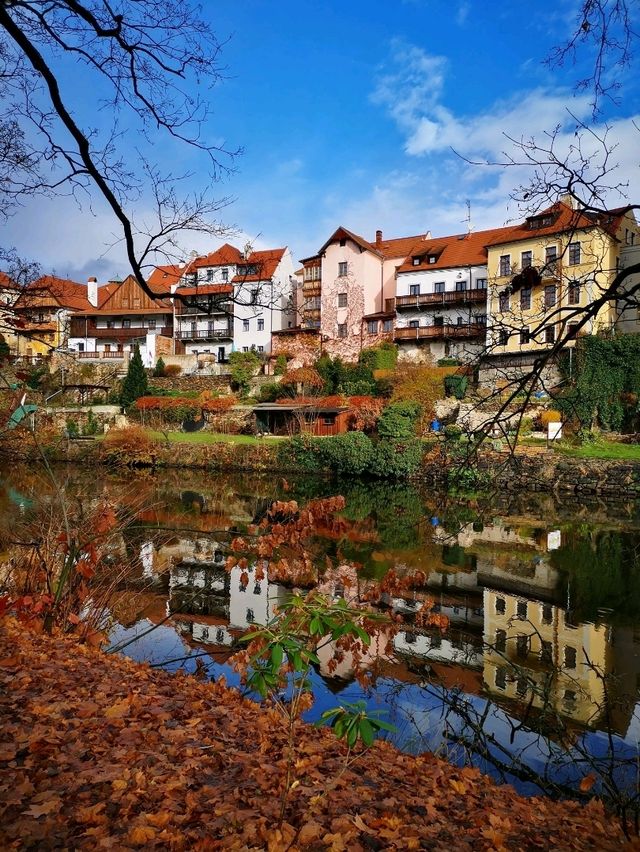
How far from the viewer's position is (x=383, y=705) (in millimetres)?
6422

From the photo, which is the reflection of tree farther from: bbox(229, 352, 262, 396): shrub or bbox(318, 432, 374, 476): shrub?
bbox(229, 352, 262, 396): shrub

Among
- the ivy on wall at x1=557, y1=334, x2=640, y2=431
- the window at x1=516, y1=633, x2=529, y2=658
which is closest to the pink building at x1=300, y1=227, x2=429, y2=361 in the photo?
the ivy on wall at x1=557, y1=334, x2=640, y2=431

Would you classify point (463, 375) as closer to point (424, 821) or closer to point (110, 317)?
point (424, 821)

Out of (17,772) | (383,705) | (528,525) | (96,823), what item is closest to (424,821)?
(96,823)

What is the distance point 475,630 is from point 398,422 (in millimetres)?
19680

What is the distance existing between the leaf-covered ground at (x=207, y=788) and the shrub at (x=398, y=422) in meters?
23.4

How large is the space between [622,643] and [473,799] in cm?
553

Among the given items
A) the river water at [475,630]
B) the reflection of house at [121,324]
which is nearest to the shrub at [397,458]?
the river water at [475,630]

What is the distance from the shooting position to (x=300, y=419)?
33.7 metres

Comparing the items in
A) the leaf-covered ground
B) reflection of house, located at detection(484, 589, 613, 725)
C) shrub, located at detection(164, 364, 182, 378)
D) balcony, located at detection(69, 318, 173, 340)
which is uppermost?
balcony, located at detection(69, 318, 173, 340)

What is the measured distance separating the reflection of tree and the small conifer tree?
3383cm

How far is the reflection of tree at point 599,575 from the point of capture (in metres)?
9.93

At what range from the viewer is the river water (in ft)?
18.6

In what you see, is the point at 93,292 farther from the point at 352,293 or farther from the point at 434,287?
the point at 434,287
